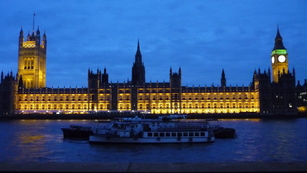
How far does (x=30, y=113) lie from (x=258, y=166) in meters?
135

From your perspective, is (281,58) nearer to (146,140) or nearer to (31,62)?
(31,62)

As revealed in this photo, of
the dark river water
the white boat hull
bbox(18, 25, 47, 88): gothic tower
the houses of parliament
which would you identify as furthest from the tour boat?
bbox(18, 25, 47, 88): gothic tower

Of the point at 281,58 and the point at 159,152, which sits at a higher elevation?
the point at 281,58

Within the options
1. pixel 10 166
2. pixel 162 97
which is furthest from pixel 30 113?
pixel 10 166

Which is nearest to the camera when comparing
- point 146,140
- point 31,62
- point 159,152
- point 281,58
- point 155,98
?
point 159,152

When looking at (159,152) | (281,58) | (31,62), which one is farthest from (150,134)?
(281,58)

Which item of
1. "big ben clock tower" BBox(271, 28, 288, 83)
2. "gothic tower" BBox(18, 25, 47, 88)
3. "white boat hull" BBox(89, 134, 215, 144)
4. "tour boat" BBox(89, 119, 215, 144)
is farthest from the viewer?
"big ben clock tower" BBox(271, 28, 288, 83)

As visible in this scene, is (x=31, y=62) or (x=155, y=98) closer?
(x=155, y=98)

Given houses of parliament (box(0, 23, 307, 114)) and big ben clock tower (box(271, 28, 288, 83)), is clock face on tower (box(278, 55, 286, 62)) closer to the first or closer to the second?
big ben clock tower (box(271, 28, 288, 83))

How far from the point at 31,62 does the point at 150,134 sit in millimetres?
132132

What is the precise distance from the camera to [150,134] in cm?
4138

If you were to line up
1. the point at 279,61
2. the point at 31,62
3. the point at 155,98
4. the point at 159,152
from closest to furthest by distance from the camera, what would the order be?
the point at 159,152 < the point at 155,98 < the point at 31,62 < the point at 279,61

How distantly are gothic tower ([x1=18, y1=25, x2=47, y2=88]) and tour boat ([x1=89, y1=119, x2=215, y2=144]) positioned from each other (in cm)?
12259

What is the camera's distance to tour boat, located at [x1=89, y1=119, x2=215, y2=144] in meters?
41.0
